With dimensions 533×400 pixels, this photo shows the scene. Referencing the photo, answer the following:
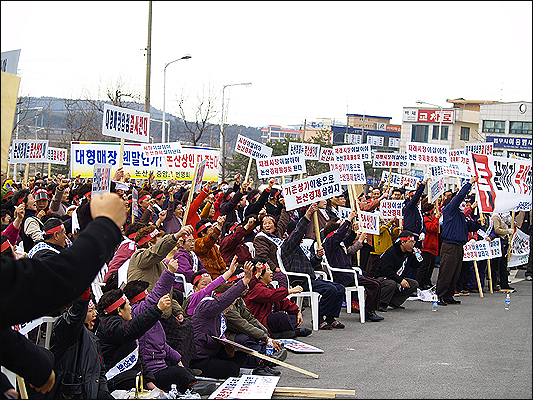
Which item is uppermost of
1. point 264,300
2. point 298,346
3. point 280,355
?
point 264,300

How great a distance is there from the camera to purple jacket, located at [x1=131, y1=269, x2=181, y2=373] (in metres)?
5.69

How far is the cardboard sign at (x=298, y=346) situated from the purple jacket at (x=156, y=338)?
2333 mm

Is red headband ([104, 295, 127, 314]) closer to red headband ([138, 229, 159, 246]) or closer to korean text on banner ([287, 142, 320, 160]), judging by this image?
red headband ([138, 229, 159, 246])

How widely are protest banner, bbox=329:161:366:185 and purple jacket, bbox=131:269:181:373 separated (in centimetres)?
700

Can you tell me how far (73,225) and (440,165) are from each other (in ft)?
37.2

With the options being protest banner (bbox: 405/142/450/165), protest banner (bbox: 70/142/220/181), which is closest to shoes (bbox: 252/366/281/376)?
protest banner (bbox: 405/142/450/165)

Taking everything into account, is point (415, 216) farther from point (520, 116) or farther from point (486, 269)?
point (520, 116)

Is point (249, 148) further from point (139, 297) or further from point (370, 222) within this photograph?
point (139, 297)

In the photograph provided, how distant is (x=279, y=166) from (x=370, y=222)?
10.5 feet

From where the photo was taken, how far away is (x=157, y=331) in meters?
5.93

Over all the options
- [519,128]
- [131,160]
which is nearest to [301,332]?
[131,160]

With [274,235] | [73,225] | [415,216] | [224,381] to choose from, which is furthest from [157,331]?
[415,216]

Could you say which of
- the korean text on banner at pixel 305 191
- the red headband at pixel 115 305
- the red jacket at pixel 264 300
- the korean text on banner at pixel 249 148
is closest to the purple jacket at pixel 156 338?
the red headband at pixel 115 305

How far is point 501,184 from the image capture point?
398 inches
